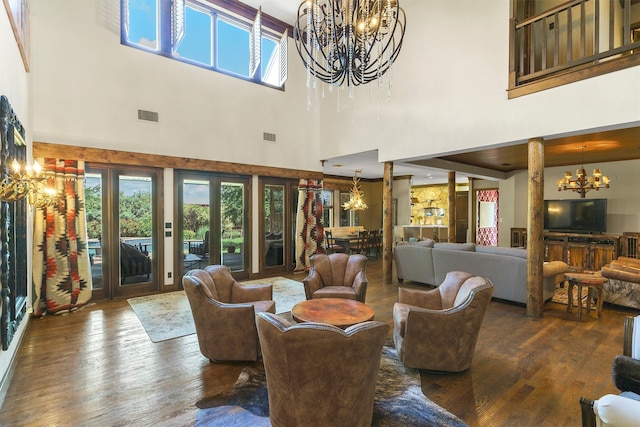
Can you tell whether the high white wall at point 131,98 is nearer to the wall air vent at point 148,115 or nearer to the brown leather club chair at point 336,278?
the wall air vent at point 148,115

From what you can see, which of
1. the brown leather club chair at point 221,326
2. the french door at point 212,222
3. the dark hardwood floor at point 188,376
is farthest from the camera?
the french door at point 212,222

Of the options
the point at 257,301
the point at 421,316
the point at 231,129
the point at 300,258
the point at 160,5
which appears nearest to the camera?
the point at 421,316

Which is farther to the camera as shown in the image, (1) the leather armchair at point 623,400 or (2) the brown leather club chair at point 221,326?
(2) the brown leather club chair at point 221,326

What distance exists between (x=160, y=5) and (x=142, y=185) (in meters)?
3.30

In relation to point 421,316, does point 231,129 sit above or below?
above

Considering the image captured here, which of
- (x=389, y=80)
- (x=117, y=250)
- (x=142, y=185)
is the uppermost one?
(x=389, y=80)

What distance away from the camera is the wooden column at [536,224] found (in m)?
4.37

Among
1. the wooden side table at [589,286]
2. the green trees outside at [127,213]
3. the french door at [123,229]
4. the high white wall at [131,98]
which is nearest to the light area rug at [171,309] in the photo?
the french door at [123,229]

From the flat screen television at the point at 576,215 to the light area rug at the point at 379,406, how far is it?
25.6 feet

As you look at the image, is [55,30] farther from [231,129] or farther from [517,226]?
[517,226]

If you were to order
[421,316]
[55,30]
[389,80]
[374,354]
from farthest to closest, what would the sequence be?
[389,80], [55,30], [421,316], [374,354]

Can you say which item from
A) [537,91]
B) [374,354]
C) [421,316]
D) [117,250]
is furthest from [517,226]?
[117,250]

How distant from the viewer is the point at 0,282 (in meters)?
2.43

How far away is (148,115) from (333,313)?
484 centimetres
